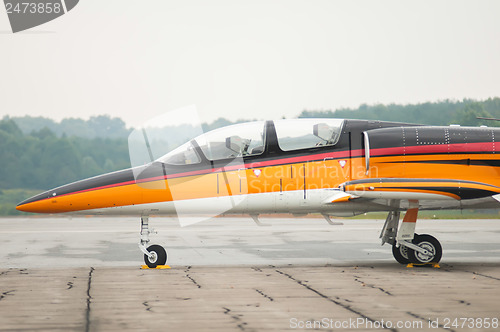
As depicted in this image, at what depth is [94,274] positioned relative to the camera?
37.1ft

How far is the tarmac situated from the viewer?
23.4 ft

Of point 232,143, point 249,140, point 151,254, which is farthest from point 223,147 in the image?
point 151,254

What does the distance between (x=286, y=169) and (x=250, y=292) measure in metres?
3.76

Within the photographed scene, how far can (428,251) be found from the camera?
40.5 ft

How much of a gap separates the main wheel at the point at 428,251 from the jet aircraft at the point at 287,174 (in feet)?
0.06

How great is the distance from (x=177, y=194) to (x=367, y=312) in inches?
220

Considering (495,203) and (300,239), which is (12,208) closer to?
(300,239)

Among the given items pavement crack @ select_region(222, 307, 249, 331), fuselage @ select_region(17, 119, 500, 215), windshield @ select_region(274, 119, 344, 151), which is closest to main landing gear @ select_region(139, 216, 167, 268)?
fuselage @ select_region(17, 119, 500, 215)

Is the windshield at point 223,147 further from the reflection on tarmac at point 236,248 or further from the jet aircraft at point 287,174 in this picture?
the reflection on tarmac at point 236,248

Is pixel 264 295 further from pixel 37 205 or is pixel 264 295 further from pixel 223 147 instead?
pixel 37 205

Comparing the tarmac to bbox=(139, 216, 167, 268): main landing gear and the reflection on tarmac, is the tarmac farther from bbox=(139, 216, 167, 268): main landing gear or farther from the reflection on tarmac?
bbox=(139, 216, 167, 268): main landing gear

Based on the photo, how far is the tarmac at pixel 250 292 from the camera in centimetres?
712

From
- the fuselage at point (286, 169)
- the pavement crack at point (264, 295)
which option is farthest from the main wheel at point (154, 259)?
the pavement crack at point (264, 295)

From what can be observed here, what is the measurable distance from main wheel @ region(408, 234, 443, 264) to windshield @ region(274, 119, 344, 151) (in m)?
2.55
